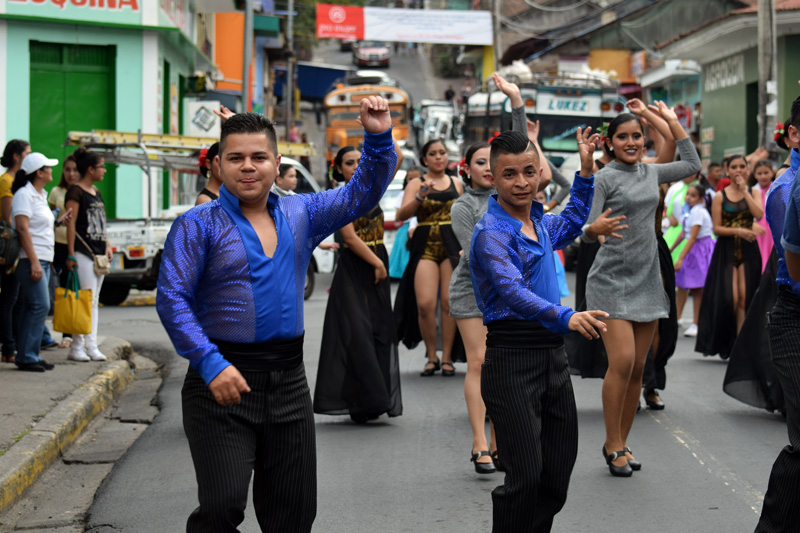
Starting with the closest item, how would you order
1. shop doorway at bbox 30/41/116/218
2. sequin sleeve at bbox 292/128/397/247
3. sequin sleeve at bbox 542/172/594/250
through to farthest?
sequin sleeve at bbox 292/128/397/247 < sequin sleeve at bbox 542/172/594/250 < shop doorway at bbox 30/41/116/218

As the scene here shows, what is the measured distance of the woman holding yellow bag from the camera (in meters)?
9.85

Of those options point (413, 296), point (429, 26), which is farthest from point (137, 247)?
point (429, 26)

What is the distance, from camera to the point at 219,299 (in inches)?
146

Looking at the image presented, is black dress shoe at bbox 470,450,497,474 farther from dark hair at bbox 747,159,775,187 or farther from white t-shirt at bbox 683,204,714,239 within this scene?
white t-shirt at bbox 683,204,714,239

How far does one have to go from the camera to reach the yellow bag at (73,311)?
969 centimetres

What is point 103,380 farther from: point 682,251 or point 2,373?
point 682,251

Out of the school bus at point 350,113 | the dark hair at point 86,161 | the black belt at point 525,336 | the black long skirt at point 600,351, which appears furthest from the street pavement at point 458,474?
the school bus at point 350,113

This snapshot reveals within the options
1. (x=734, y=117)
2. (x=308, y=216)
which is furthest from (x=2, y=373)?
(x=734, y=117)

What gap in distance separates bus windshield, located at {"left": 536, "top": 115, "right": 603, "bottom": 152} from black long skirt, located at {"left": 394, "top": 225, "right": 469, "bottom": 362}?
13869 millimetres

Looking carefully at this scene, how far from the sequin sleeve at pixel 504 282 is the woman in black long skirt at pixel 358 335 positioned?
3.05m

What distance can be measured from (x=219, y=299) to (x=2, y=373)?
616cm

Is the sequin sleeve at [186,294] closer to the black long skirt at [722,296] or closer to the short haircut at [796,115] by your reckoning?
the short haircut at [796,115]

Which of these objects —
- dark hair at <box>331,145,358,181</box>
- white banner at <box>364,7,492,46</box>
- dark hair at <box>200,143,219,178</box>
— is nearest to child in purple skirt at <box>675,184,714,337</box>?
dark hair at <box>331,145,358,181</box>

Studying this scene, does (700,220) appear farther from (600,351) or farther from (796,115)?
(796,115)
